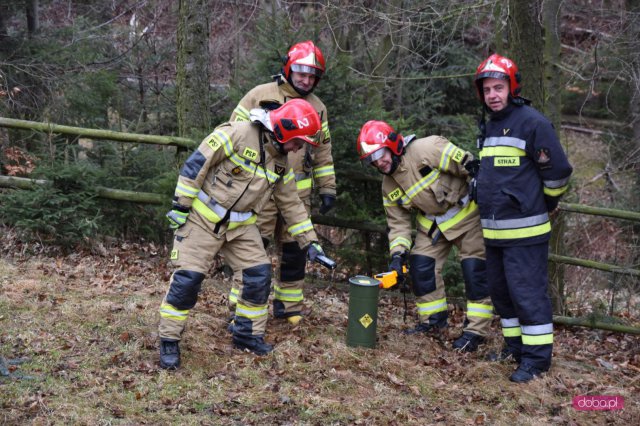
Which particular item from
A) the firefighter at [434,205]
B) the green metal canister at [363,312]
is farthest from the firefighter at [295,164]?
the green metal canister at [363,312]

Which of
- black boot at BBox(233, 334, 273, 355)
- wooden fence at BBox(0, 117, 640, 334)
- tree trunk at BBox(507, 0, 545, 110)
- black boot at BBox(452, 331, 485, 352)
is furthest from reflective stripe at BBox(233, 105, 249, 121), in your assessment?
black boot at BBox(452, 331, 485, 352)

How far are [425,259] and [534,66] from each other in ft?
6.66

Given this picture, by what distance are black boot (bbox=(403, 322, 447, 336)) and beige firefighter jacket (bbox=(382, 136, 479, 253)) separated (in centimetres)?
84

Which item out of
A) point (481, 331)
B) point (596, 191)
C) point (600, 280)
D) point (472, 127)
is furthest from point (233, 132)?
point (596, 191)

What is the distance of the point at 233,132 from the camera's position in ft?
17.9

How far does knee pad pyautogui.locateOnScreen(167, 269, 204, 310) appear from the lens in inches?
208

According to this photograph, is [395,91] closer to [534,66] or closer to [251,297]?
[534,66]

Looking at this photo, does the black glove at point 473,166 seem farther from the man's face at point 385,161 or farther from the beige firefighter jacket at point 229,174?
the beige firefighter jacket at point 229,174

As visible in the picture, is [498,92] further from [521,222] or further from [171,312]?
[171,312]

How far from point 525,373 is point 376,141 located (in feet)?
7.48

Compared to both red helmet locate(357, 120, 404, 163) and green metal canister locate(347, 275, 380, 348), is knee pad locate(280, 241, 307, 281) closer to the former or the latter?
green metal canister locate(347, 275, 380, 348)

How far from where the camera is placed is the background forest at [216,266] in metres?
5.09

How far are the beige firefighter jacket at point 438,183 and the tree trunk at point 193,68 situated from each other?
2.73 meters

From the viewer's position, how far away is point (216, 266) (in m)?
8.26
